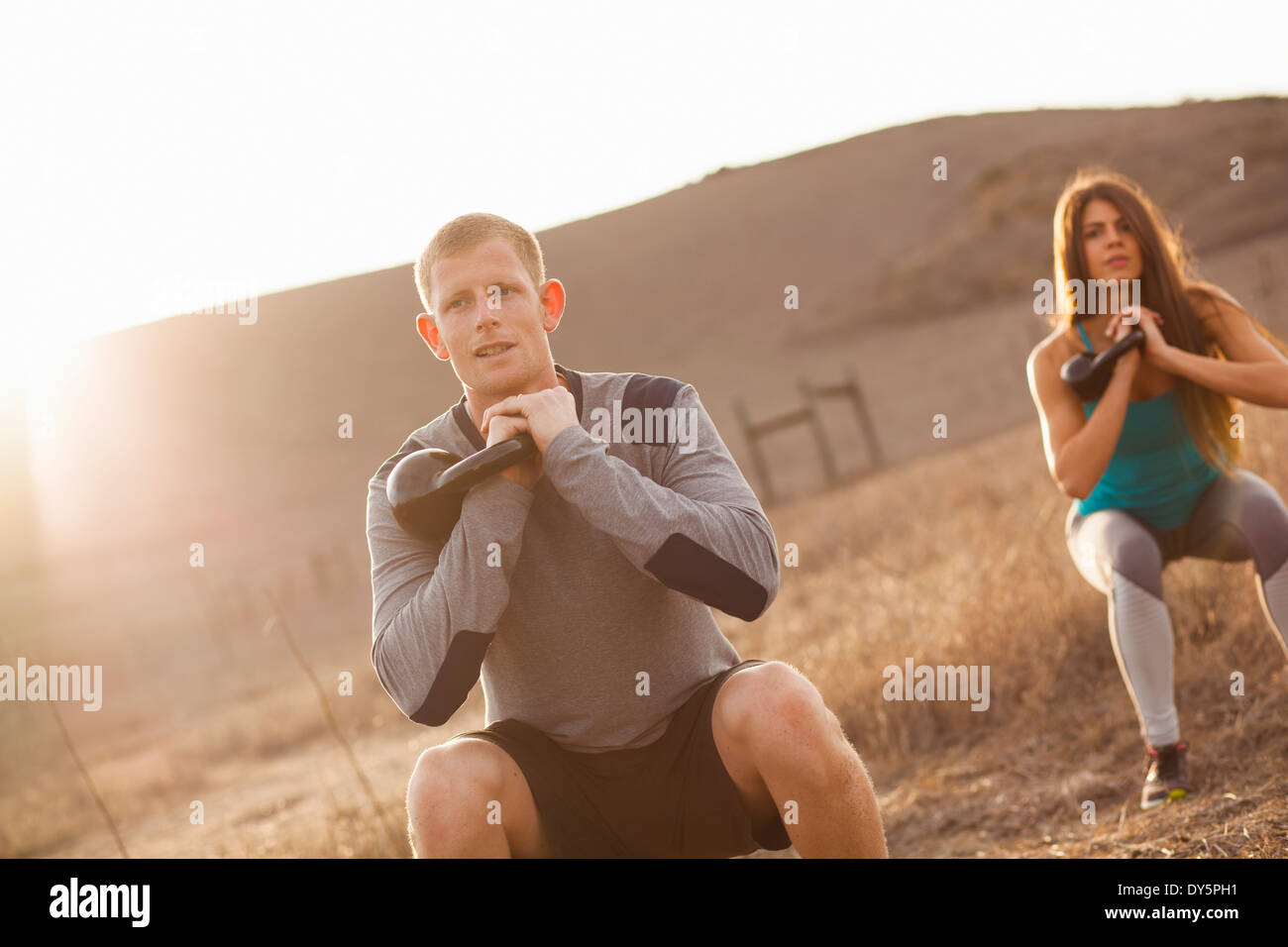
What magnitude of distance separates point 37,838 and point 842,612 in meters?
6.34

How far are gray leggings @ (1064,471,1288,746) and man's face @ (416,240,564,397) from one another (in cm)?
183

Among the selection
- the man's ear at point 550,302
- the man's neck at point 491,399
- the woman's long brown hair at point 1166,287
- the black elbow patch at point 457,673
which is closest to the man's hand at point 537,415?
the man's neck at point 491,399

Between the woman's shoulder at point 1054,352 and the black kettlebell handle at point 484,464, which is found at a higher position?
the woman's shoulder at point 1054,352

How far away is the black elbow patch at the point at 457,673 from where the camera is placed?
2.23m

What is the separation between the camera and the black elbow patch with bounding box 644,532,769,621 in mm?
2191

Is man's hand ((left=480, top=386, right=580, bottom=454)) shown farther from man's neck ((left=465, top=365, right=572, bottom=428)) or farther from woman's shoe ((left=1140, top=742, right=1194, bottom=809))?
woman's shoe ((left=1140, top=742, right=1194, bottom=809))

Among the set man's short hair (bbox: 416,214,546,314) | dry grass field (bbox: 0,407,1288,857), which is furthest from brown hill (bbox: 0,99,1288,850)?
man's short hair (bbox: 416,214,546,314)

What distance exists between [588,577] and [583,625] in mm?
103

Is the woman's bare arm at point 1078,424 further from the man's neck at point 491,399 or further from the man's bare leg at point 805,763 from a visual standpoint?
the man's neck at point 491,399

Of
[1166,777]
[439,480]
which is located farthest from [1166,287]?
[439,480]

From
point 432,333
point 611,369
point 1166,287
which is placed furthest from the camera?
point 611,369

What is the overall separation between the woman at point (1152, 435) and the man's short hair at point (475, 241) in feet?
5.60

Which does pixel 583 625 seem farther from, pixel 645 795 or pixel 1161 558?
pixel 1161 558

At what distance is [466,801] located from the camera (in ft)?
7.28
